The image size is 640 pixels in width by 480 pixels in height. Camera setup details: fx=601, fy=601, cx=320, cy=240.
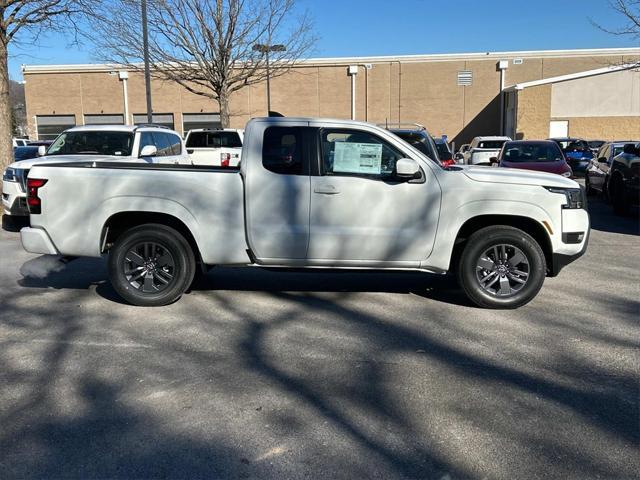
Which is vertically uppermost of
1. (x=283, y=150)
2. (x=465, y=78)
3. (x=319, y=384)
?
(x=465, y=78)

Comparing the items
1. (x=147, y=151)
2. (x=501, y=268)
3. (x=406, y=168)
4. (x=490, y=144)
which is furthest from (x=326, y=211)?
(x=490, y=144)

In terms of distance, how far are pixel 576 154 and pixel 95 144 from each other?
20651 mm

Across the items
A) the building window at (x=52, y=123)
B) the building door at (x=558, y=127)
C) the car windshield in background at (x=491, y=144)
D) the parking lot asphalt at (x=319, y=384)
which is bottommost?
the parking lot asphalt at (x=319, y=384)

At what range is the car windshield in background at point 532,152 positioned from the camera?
1468cm

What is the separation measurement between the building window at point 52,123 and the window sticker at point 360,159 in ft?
151

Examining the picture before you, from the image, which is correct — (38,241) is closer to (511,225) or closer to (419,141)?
(511,225)

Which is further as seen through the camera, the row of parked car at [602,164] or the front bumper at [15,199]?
the row of parked car at [602,164]

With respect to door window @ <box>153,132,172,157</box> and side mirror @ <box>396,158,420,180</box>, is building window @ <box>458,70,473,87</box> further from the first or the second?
side mirror @ <box>396,158,420,180</box>

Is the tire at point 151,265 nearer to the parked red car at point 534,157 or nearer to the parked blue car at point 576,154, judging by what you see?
the parked red car at point 534,157

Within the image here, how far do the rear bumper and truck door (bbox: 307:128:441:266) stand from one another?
2.67 meters

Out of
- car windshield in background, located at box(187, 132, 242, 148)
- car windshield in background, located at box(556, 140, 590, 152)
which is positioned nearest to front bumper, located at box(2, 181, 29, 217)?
car windshield in background, located at box(187, 132, 242, 148)

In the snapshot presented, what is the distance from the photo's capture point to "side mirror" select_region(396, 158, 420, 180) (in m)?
5.72

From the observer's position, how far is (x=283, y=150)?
6.00 metres

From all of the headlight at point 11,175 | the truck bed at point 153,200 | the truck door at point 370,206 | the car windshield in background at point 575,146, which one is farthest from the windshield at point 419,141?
the car windshield in background at point 575,146
